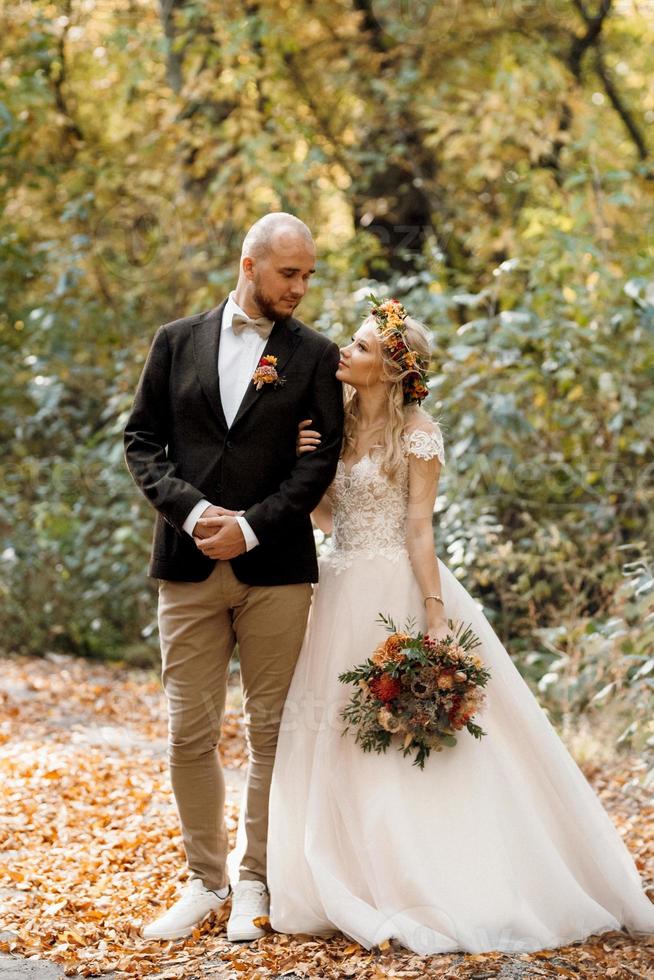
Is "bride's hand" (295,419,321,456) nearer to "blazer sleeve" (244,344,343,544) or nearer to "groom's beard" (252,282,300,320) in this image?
"blazer sleeve" (244,344,343,544)

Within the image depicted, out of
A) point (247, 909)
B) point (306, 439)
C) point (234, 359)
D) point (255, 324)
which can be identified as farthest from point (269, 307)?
point (247, 909)

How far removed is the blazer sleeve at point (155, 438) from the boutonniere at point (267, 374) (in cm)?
30

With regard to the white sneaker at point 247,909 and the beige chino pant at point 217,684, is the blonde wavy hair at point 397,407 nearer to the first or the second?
the beige chino pant at point 217,684

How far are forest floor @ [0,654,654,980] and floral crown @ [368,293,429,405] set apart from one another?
165 cm

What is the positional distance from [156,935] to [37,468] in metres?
5.72

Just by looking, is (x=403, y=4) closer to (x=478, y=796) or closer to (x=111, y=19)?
(x=111, y=19)

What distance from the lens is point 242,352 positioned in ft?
11.4

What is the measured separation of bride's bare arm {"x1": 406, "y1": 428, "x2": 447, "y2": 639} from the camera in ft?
11.4

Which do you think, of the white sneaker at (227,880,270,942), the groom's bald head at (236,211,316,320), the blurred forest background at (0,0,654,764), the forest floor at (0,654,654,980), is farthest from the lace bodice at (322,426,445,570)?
the blurred forest background at (0,0,654,764)

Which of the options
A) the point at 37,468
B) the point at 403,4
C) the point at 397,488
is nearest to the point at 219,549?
the point at 397,488

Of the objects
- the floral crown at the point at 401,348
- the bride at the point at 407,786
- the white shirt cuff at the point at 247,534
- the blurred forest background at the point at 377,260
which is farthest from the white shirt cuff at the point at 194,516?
the blurred forest background at the point at 377,260

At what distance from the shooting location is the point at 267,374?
11.0 ft

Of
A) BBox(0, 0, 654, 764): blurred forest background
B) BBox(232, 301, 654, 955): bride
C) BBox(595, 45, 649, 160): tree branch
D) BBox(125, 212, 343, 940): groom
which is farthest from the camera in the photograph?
BBox(595, 45, 649, 160): tree branch

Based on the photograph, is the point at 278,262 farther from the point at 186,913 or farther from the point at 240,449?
the point at 186,913
